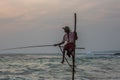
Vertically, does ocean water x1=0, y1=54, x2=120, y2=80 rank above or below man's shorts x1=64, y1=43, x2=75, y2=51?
below

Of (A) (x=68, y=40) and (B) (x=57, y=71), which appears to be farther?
(B) (x=57, y=71)

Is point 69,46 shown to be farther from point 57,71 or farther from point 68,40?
point 57,71

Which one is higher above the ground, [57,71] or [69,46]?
[69,46]

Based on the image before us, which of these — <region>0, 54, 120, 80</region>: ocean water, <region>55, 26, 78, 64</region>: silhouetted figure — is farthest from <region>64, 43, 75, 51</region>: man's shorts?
<region>0, 54, 120, 80</region>: ocean water

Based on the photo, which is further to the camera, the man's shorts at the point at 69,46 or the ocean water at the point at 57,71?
the ocean water at the point at 57,71

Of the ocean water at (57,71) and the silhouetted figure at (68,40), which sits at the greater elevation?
the silhouetted figure at (68,40)

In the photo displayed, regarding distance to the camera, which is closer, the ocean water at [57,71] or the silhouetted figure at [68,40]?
the silhouetted figure at [68,40]

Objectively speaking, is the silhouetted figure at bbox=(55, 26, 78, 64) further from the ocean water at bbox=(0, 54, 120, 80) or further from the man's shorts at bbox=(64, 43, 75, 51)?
the ocean water at bbox=(0, 54, 120, 80)

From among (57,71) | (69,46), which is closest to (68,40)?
Answer: (69,46)

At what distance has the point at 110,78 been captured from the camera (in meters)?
26.2

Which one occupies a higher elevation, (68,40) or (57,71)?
(68,40)

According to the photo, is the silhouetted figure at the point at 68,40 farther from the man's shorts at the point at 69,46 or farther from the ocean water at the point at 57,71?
the ocean water at the point at 57,71

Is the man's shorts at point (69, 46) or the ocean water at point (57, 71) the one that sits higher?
the man's shorts at point (69, 46)

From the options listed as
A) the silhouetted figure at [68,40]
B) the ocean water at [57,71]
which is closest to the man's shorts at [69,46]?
the silhouetted figure at [68,40]
